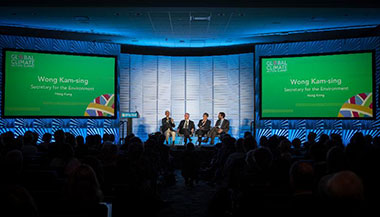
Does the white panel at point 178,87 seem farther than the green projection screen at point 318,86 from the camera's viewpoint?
Yes

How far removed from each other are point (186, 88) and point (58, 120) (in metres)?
5.15

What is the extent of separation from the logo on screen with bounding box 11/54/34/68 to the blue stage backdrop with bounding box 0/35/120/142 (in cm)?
47

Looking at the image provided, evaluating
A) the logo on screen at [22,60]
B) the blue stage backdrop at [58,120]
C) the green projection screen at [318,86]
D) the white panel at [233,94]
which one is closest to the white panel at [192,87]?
the white panel at [233,94]

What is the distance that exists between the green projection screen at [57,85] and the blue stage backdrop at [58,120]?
34cm

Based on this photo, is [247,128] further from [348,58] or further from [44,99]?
[44,99]

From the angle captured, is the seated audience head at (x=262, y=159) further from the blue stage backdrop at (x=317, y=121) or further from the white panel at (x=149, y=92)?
the white panel at (x=149, y=92)

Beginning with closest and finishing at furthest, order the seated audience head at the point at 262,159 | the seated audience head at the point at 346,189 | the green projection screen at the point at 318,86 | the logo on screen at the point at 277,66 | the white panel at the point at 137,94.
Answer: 1. the seated audience head at the point at 346,189
2. the seated audience head at the point at 262,159
3. the green projection screen at the point at 318,86
4. the logo on screen at the point at 277,66
5. the white panel at the point at 137,94

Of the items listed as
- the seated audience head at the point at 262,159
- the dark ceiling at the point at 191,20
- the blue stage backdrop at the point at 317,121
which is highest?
the dark ceiling at the point at 191,20

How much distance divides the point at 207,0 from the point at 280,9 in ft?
6.22

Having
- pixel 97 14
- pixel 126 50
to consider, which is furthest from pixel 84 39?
pixel 97 14

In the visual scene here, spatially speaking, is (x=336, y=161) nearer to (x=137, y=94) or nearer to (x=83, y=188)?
(x=83, y=188)

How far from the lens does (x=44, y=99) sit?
11.3 m

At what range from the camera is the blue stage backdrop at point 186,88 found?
13.6 m

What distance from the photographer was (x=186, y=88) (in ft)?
46.6
